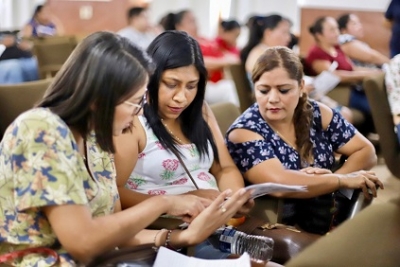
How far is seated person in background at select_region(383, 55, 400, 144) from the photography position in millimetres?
3417

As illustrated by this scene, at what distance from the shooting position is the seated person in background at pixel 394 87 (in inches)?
135

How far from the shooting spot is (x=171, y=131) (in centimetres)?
240

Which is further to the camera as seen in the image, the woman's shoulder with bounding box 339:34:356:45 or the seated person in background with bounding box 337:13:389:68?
the woman's shoulder with bounding box 339:34:356:45

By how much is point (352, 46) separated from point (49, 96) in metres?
4.63

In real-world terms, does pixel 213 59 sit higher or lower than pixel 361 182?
lower

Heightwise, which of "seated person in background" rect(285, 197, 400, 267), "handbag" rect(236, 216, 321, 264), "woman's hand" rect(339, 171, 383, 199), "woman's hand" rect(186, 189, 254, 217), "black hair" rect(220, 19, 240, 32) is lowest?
"black hair" rect(220, 19, 240, 32)

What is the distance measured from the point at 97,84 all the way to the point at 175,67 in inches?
26.8

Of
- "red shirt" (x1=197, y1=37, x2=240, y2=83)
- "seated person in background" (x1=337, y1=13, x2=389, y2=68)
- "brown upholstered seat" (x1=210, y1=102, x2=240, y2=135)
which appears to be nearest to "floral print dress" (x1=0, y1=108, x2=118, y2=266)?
"brown upholstered seat" (x1=210, y1=102, x2=240, y2=135)

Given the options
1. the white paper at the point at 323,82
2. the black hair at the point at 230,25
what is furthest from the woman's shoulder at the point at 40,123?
the black hair at the point at 230,25

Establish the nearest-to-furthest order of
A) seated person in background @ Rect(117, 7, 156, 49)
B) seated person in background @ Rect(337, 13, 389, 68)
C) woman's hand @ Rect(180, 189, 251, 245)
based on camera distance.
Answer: woman's hand @ Rect(180, 189, 251, 245)
seated person in background @ Rect(337, 13, 389, 68)
seated person in background @ Rect(117, 7, 156, 49)

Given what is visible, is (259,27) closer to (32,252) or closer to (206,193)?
(206,193)

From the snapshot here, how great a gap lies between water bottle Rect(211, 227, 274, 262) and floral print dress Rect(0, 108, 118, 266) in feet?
1.48

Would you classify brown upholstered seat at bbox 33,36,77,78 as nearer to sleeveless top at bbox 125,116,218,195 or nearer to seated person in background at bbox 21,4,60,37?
seated person in background at bbox 21,4,60,37

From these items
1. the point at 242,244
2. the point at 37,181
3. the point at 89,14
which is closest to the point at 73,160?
the point at 37,181
